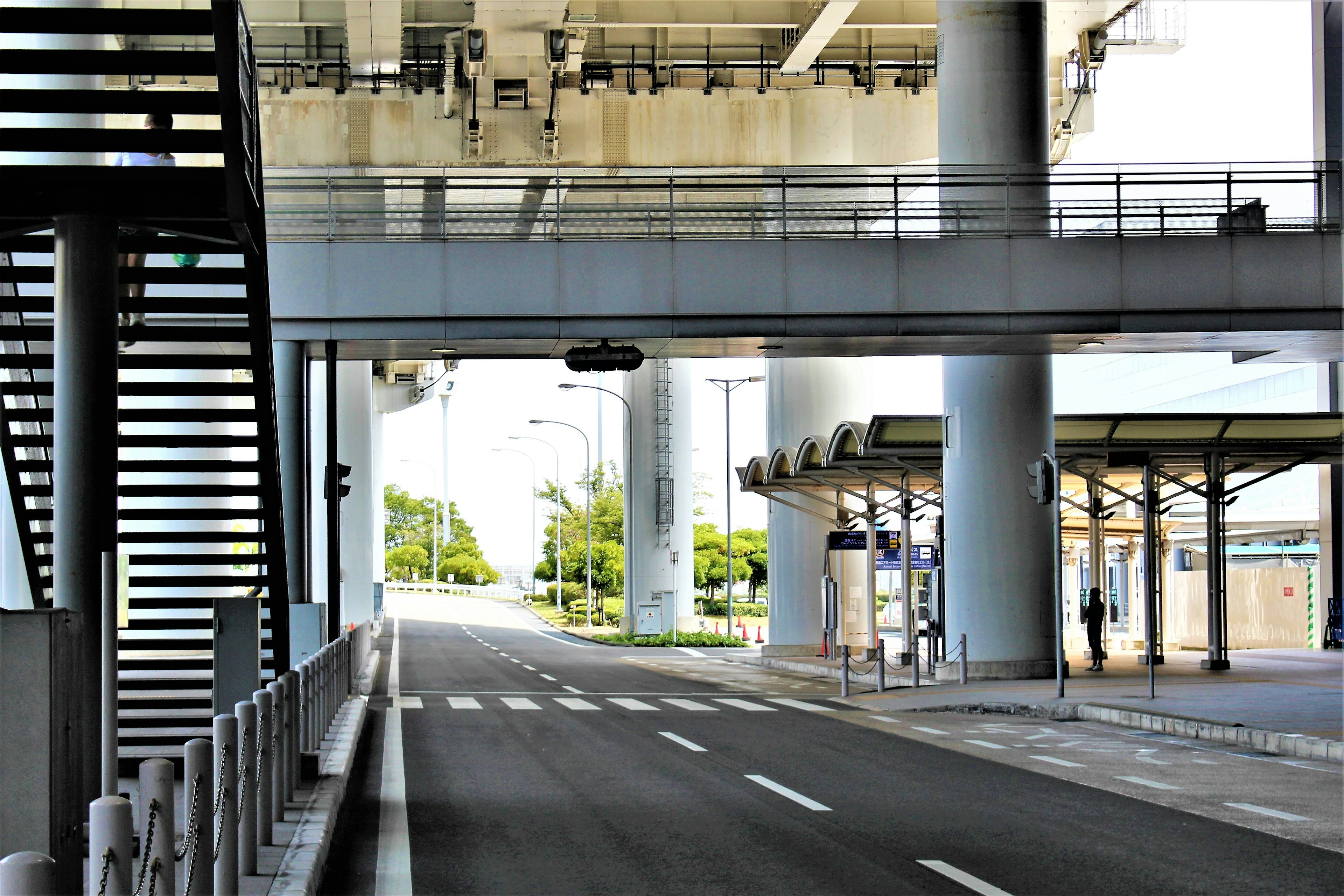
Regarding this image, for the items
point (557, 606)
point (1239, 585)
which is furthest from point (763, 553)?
point (1239, 585)

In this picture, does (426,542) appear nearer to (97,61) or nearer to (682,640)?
(682,640)

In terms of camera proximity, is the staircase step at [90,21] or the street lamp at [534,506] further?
the street lamp at [534,506]

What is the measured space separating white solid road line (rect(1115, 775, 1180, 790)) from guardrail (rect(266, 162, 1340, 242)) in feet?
32.9

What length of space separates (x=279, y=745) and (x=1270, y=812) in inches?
305

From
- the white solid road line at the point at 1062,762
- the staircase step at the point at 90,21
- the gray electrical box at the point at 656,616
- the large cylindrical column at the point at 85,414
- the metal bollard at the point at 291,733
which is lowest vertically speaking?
the gray electrical box at the point at 656,616

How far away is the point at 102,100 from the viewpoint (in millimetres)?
9133

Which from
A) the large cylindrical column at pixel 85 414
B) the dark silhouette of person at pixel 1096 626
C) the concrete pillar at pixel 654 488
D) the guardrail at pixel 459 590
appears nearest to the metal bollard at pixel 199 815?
the large cylindrical column at pixel 85 414

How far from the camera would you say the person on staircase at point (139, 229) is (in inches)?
388

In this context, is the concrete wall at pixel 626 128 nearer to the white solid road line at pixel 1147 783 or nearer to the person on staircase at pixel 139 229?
the person on staircase at pixel 139 229

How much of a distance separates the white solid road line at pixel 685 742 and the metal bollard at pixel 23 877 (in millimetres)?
13018

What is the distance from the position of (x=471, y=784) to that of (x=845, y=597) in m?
28.2

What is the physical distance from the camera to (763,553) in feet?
330

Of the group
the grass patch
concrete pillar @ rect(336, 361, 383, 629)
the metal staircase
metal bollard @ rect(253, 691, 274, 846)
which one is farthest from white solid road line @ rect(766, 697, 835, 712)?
concrete pillar @ rect(336, 361, 383, 629)

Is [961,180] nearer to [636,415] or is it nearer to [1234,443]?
[1234,443]
